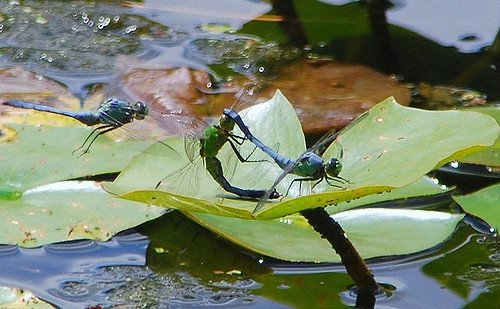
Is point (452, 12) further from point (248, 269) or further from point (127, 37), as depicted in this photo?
point (248, 269)

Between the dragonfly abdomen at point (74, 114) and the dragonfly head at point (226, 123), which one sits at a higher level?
the dragonfly head at point (226, 123)

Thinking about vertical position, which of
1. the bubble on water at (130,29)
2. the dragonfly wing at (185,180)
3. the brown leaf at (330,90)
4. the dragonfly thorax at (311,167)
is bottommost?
the bubble on water at (130,29)

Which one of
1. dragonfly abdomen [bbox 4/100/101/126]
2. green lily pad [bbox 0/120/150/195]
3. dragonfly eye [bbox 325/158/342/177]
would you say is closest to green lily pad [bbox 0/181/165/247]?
green lily pad [bbox 0/120/150/195]

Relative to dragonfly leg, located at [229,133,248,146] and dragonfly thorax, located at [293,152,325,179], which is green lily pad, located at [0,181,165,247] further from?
dragonfly thorax, located at [293,152,325,179]

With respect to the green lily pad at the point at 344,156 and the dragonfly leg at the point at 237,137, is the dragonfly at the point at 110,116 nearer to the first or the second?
the green lily pad at the point at 344,156

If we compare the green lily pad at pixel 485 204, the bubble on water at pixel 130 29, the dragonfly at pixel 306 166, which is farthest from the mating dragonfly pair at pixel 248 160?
the bubble on water at pixel 130 29

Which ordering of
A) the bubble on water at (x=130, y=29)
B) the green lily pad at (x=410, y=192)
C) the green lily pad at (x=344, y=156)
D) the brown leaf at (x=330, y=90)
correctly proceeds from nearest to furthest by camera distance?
1. the green lily pad at (x=344, y=156)
2. the green lily pad at (x=410, y=192)
3. the brown leaf at (x=330, y=90)
4. the bubble on water at (x=130, y=29)

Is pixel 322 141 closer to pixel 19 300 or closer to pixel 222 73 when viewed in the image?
pixel 19 300
